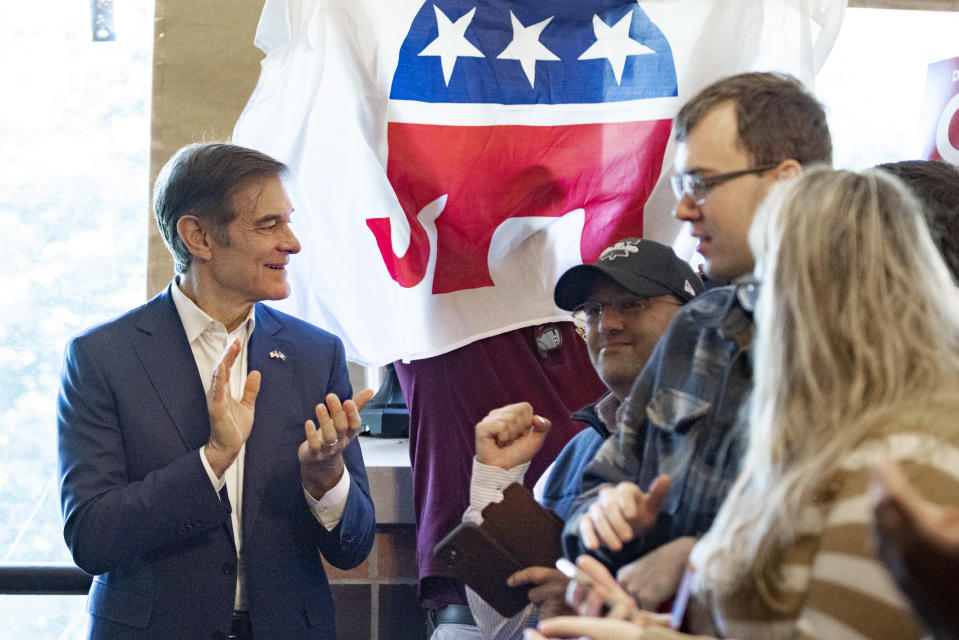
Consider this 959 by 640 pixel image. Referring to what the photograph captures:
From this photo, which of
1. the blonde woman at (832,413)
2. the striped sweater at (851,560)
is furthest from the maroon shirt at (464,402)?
the striped sweater at (851,560)

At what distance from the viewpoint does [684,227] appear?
2.44 m

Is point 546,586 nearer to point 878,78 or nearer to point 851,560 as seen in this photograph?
point 851,560

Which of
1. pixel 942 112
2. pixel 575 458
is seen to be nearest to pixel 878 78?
pixel 942 112

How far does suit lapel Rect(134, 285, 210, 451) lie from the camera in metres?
1.85

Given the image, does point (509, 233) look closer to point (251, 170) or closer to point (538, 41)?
point (538, 41)

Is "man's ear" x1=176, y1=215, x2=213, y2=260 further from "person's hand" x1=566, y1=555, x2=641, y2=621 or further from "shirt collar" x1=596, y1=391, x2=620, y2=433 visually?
"person's hand" x1=566, y1=555, x2=641, y2=621

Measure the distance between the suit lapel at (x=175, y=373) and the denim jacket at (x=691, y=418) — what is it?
890mm

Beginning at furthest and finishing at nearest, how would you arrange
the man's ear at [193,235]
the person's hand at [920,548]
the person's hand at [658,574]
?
the man's ear at [193,235], the person's hand at [658,574], the person's hand at [920,548]

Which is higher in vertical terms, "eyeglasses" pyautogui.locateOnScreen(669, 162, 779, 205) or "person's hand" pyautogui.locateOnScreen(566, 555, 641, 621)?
"eyeglasses" pyautogui.locateOnScreen(669, 162, 779, 205)

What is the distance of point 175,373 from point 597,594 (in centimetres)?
107

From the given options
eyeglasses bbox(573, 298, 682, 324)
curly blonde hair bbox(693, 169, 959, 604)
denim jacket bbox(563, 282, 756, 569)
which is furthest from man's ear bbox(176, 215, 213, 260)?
curly blonde hair bbox(693, 169, 959, 604)

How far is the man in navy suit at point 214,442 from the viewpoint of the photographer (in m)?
1.75

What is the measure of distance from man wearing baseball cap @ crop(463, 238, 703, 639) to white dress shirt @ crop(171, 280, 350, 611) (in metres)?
0.29

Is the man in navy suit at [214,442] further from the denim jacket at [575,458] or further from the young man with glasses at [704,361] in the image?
the young man with glasses at [704,361]
